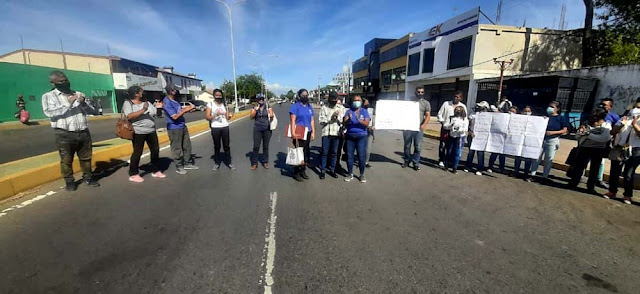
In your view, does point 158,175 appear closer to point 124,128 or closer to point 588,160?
point 124,128

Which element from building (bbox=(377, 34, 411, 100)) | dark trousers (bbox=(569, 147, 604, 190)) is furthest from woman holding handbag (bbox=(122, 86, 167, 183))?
building (bbox=(377, 34, 411, 100))

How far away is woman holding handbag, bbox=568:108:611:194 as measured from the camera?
455 centimetres

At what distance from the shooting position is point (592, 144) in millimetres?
4691

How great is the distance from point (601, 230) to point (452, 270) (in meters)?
2.47

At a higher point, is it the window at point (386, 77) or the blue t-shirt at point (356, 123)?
the window at point (386, 77)

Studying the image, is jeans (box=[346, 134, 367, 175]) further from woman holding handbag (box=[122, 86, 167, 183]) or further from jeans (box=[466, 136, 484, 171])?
woman holding handbag (box=[122, 86, 167, 183])

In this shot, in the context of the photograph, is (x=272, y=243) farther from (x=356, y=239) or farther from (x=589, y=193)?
(x=589, y=193)

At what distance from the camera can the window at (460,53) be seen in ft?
72.7

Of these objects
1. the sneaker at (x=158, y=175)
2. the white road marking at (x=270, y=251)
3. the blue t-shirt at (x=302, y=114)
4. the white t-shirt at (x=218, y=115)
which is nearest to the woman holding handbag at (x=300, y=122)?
the blue t-shirt at (x=302, y=114)

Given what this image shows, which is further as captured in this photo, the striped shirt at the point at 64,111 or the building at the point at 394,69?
the building at the point at 394,69

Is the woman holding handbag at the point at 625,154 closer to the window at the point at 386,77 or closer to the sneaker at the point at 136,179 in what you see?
the sneaker at the point at 136,179

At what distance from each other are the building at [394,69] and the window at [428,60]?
4.80 m

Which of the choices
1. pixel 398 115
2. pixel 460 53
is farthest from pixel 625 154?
pixel 460 53

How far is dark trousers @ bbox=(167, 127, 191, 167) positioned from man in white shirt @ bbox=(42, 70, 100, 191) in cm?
128
